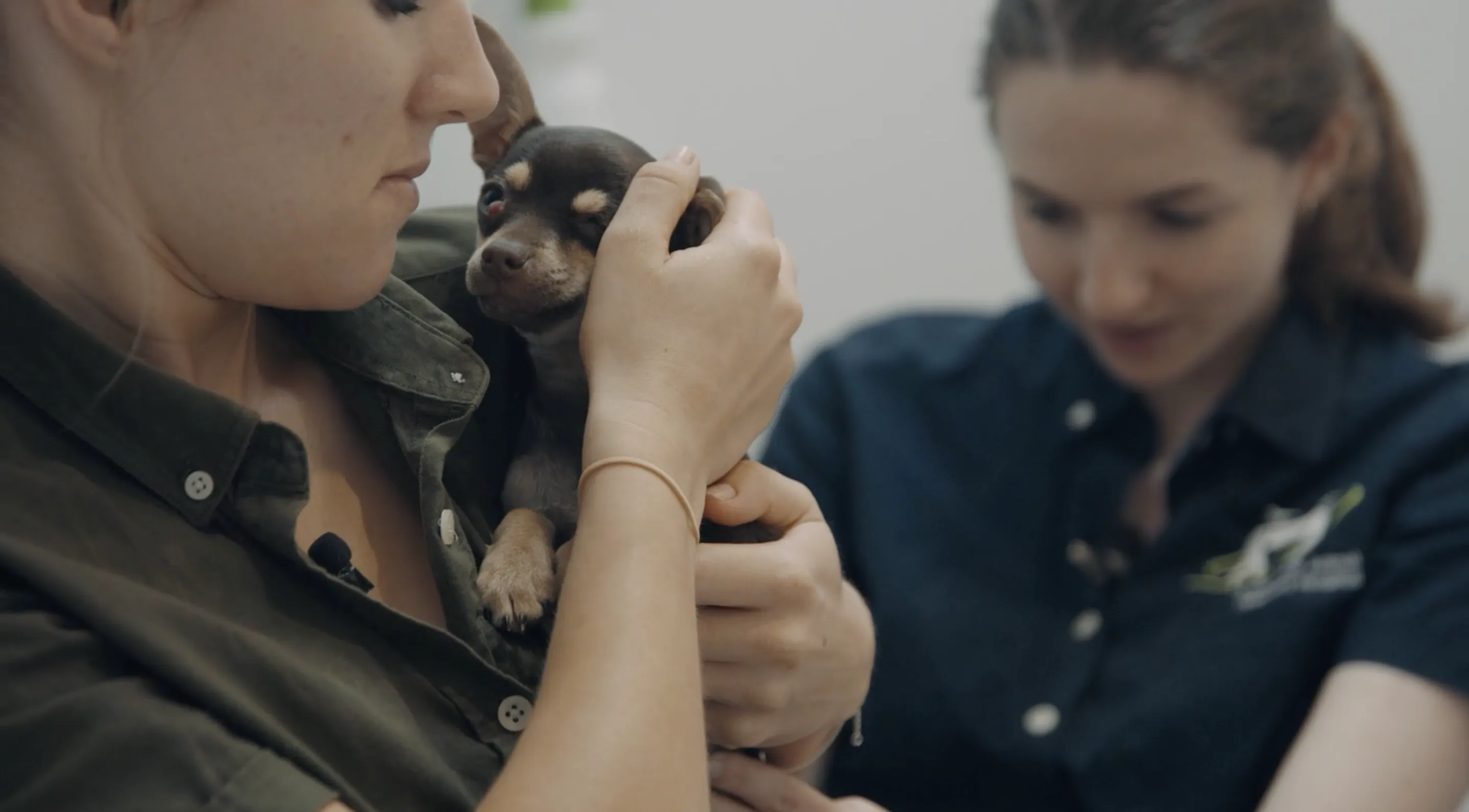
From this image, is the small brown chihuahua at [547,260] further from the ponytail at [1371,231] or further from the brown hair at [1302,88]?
the ponytail at [1371,231]

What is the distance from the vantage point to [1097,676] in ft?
5.75

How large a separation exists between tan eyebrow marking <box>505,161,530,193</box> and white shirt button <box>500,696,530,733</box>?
0.48 metres

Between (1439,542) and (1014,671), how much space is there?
0.54 m

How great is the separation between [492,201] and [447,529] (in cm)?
37

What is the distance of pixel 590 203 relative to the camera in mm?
1192

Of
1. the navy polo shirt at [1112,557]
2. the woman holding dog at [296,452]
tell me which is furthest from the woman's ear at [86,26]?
the navy polo shirt at [1112,557]

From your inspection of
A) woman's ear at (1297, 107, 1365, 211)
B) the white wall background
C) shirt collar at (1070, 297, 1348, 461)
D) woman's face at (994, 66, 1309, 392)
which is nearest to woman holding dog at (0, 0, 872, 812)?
woman's face at (994, 66, 1309, 392)

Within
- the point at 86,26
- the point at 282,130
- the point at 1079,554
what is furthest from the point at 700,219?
the point at 1079,554

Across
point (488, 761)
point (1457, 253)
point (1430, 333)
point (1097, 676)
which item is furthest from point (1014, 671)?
point (1457, 253)

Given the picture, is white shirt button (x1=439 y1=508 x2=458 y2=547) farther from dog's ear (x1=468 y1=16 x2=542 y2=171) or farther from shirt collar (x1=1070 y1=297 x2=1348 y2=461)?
shirt collar (x1=1070 y1=297 x2=1348 y2=461)

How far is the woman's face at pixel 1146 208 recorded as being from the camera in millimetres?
1668

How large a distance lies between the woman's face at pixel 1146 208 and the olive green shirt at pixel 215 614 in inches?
37.9

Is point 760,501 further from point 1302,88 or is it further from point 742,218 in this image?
point 1302,88

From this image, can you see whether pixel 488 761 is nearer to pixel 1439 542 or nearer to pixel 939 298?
pixel 1439 542
